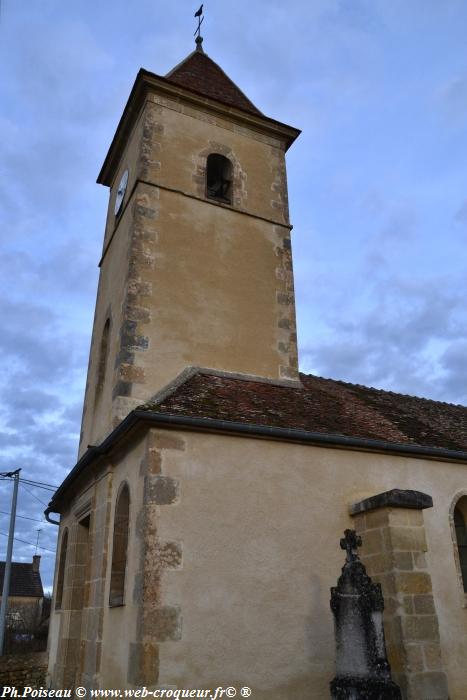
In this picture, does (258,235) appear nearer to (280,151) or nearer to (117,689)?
(280,151)

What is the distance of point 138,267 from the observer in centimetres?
919

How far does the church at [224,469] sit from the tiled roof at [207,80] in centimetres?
17

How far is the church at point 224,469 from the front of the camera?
625cm

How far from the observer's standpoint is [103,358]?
1019cm

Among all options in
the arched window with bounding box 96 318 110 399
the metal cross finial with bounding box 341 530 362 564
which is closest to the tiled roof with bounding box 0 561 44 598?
the arched window with bounding box 96 318 110 399

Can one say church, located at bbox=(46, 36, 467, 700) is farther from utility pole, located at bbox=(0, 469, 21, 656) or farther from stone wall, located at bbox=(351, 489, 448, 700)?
utility pole, located at bbox=(0, 469, 21, 656)

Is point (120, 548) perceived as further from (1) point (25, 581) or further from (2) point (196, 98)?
(1) point (25, 581)

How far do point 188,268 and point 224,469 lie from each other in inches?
156

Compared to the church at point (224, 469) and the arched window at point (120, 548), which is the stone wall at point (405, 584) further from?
the arched window at point (120, 548)

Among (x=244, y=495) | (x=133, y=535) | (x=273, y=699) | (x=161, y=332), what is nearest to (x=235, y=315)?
(x=161, y=332)

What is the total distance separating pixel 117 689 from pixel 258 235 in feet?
24.7

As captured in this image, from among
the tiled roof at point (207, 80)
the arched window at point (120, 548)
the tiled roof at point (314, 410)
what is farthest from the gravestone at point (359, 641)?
the tiled roof at point (207, 80)

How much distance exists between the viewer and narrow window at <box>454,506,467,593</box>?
26.0 ft

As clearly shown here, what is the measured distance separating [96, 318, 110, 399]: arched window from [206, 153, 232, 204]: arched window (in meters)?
3.24
